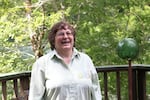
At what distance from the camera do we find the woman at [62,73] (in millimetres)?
2062

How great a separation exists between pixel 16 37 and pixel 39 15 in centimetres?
85

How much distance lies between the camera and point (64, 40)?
6.95 ft

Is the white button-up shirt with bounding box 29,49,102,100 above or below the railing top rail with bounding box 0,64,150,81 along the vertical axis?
above

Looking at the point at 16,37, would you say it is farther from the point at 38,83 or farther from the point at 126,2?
the point at 38,83

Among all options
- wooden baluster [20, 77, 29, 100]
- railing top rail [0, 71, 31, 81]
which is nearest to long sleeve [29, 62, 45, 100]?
railing top rail [0, 71, 31, 81]

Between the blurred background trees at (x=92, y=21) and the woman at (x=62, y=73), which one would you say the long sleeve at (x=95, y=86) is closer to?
the woman at (x=62, y=73)

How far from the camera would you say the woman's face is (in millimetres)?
2125

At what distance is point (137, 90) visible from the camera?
11.9 feet

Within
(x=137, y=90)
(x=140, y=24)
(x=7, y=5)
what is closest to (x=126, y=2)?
(x=140, y=24)

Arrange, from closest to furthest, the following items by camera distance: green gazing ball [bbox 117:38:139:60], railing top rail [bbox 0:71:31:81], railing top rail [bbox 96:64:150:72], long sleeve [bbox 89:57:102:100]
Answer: long sleeve [bbox 89:57:102:100], railing top rail [bbox 0:71:31:81], green gazing ball [bbox 117:38:139:60], railing top rail [bbox 96:64:150:72]

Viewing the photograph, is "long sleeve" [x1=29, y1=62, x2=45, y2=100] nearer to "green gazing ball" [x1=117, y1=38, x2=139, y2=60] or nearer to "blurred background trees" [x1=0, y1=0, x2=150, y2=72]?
"green gazing ball" [x1=117, y1=38, x2=139, y2=60]

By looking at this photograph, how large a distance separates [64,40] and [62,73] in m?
0.22

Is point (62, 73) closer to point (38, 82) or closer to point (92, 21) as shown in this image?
point (38, 82)

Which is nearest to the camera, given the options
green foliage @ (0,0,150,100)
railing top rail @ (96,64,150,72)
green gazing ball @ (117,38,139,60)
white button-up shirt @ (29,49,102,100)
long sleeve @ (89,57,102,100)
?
white button-up shirt @ (29,49,102,100)
